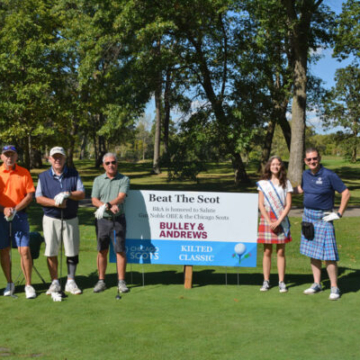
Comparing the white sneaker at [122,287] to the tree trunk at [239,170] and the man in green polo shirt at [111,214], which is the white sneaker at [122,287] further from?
the tree trunk at [239,170]

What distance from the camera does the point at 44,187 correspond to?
6145mm

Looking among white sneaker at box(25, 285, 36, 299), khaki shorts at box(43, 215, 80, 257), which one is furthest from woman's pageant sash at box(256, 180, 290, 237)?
white sneaker at box(25, 285, 36, 299)

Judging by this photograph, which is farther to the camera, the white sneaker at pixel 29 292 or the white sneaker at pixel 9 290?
the white sneaker at pixel 9 290

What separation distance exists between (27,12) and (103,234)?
25284 mm

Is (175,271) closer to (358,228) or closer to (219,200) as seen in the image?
(219,200)

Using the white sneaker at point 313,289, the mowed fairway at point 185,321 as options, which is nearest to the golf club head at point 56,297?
the mowed fairway at point 185,321

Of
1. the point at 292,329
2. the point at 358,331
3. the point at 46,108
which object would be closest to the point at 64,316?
the point at 292,329

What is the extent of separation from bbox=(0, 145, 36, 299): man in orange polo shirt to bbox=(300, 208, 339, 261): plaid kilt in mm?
3513

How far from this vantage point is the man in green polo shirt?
629cm

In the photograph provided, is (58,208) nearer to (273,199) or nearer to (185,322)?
(185,322)

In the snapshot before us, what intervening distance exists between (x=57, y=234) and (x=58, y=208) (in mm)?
331

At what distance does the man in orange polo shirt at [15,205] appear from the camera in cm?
606

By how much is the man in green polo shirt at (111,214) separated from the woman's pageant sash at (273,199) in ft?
5.77

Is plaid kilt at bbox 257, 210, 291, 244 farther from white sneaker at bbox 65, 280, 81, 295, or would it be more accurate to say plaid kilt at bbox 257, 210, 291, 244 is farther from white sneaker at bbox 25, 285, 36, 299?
white sneaker at bbox 25, 285, 36, 299
